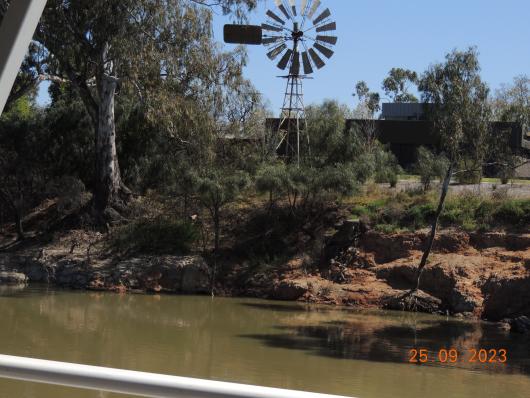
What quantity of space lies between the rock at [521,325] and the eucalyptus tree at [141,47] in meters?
10.3

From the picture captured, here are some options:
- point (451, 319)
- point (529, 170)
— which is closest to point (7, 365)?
point (451, 319)

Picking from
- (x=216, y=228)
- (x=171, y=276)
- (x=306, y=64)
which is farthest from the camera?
(x=306, y=64)

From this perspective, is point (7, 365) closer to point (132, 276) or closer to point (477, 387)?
point (477, 387)

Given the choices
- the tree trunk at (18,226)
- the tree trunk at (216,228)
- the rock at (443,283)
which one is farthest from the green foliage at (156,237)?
the rock at (443,283)

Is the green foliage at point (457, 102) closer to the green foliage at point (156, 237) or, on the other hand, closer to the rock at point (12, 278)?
the green foliage at point (156, 237)

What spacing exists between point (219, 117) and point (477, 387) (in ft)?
53.0

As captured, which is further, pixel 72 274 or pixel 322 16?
pixel 322 16

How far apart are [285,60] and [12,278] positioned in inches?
481

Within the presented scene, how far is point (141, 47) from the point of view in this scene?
19328 millimetres

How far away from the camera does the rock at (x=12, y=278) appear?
20.7m

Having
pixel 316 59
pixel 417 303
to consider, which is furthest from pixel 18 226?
pixel 417 303

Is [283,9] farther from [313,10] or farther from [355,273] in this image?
[355,273]

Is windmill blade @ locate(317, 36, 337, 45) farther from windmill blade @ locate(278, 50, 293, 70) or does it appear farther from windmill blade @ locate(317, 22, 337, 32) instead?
windmill blade @ locate(278, 50, 293, 70)

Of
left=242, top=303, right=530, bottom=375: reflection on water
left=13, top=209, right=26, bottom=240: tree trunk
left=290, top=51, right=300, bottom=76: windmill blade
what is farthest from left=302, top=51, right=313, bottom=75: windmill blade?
left=242, top=303, right=530, bottom=375: reflection on water
